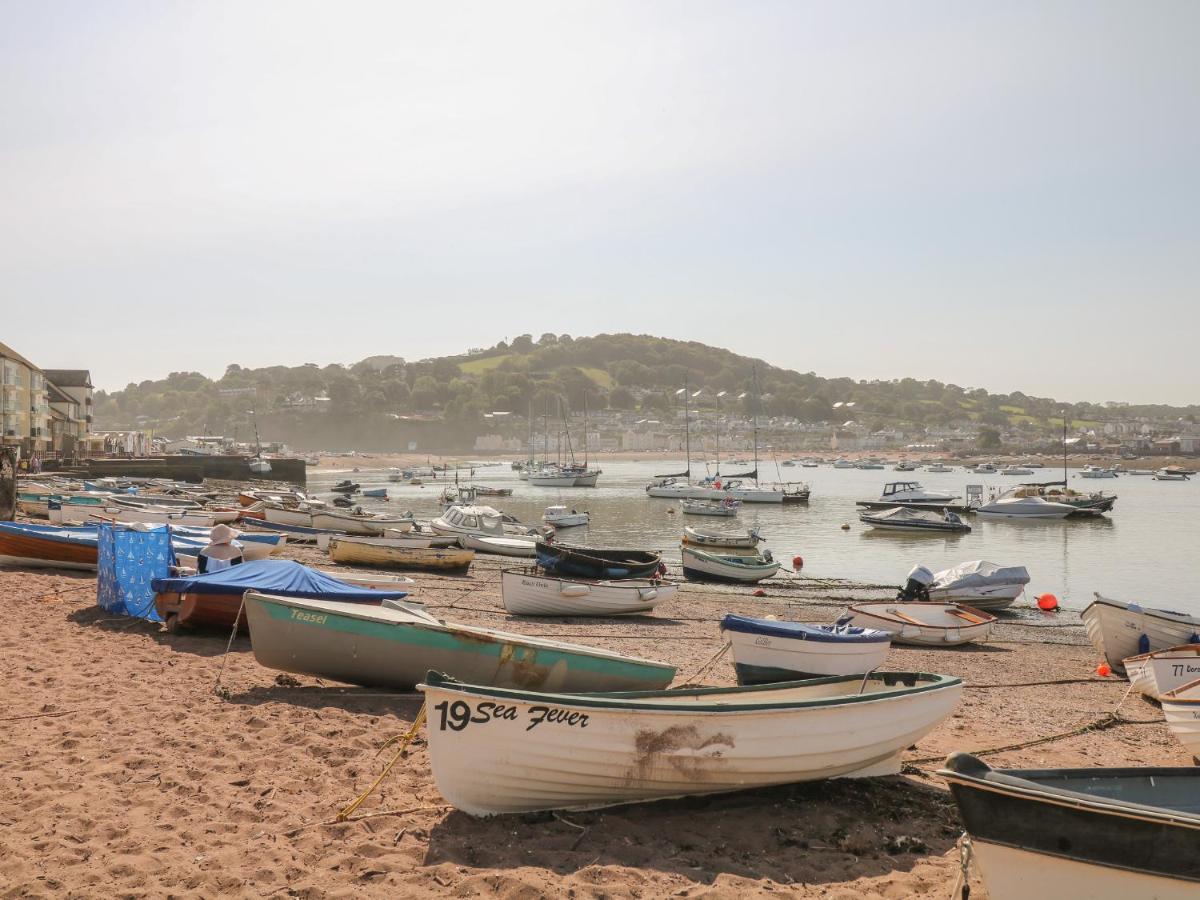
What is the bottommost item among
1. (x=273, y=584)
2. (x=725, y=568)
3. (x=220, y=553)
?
(x=725, y=568)

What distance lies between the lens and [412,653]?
1080 cm

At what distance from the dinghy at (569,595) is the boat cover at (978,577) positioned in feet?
29.0

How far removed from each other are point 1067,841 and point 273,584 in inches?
390

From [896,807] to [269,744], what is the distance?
5.77 meters

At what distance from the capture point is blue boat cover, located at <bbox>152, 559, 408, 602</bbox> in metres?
12.2

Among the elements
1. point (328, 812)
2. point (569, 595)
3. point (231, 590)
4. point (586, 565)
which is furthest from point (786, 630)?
point (586, 565)

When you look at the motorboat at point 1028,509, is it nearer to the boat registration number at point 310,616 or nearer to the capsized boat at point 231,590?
the capsized boat at point 231,590

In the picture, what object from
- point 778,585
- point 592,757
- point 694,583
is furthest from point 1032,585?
point 592,757

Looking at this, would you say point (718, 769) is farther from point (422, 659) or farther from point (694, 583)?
point (694, 583)

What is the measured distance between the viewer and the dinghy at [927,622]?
19.1m

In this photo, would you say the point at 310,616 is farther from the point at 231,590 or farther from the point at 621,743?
the point at 621,743

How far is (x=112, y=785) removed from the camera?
7.64 meters

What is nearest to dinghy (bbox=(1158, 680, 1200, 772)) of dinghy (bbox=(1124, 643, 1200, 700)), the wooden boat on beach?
dinghy (bbox=(1124, 643, 1200, 700))

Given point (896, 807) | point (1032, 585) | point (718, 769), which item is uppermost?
point (718, 769)
